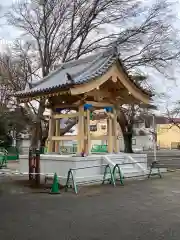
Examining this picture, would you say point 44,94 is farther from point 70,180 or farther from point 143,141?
point 143,141

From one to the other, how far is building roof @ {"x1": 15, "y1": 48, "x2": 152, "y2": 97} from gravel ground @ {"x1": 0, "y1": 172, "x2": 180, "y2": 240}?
434cm

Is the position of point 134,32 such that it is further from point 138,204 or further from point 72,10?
point 138,204

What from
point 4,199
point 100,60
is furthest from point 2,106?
point 4,199

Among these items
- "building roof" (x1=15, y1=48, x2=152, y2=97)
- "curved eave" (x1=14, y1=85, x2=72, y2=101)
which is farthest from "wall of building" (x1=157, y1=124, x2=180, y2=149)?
"curved eave" (x1=14, y1=85, x2=72, y2=101)

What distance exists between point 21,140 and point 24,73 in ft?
60.6

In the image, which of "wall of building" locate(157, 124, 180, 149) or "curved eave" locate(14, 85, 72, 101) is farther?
"wall of building" locate(157, 124, 180, 149)

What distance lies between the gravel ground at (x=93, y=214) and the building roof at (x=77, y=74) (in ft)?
14.3

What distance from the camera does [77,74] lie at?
1347 cm

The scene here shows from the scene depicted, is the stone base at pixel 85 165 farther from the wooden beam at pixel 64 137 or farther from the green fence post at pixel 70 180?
the wooden beam at pixel 64 137

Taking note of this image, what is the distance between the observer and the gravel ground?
578 centimetres

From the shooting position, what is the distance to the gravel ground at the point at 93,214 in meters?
5.78

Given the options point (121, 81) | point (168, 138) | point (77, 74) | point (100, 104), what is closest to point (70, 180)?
point (100, 104)

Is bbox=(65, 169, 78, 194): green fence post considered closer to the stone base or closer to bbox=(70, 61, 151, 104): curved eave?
the stone base

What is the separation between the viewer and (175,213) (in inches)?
299
